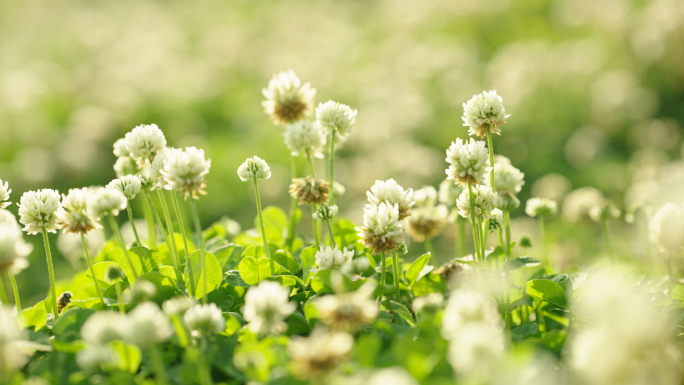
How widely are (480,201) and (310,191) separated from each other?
2.14ft

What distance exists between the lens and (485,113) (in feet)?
6.43

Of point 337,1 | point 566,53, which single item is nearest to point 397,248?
point 566,53

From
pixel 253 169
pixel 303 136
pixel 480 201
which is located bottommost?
pixel 480 201

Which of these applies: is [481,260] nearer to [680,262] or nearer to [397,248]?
[397,248]

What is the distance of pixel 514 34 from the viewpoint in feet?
29.1

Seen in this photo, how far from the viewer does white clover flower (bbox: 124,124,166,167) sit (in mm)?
2014

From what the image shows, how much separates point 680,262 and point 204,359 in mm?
1887

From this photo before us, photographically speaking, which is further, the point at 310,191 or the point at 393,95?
the point at 393,95

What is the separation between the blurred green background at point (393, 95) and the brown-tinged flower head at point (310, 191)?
7.13ft

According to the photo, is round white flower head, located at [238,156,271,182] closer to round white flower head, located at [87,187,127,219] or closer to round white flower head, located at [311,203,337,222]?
round white flower head, located at [311,203,337,222]

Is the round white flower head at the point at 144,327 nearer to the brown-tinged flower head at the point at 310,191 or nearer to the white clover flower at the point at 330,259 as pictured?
the white clover flower at the point at 330,259

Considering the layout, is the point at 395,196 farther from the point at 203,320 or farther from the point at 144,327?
the point at 144,327

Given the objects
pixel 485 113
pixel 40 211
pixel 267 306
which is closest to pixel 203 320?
pixel 267 306

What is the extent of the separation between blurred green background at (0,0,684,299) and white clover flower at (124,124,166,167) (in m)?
2.75
